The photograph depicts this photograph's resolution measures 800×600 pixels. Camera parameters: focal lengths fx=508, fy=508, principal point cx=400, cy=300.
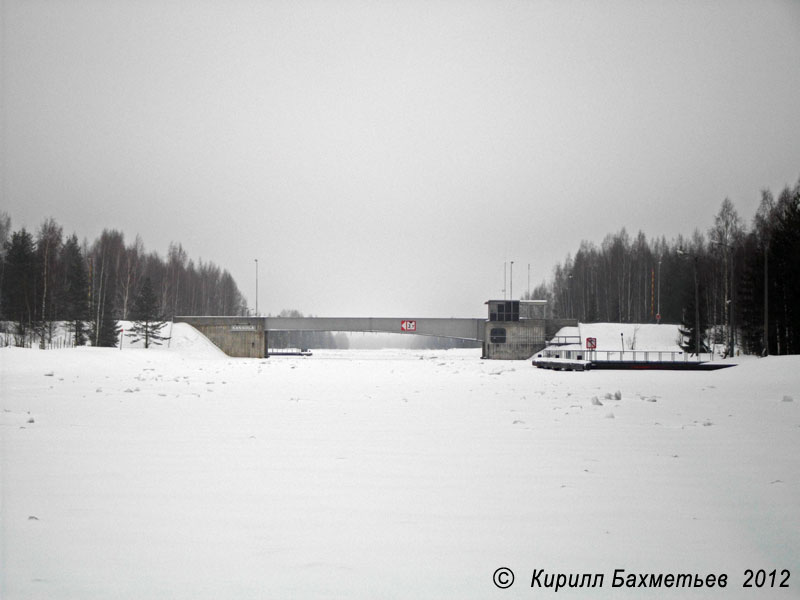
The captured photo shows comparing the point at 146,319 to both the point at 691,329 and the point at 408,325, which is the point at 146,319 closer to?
the point at 408,325

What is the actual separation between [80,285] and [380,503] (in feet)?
184

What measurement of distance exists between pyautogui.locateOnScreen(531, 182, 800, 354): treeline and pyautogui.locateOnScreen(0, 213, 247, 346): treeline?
51.8 meters

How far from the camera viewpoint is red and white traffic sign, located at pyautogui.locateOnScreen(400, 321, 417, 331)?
6450 cm

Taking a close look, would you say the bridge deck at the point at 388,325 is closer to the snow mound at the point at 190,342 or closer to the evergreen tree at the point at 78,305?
the snow mound at the point at 190,342

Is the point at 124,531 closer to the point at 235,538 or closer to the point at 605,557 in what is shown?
the point at 235,538

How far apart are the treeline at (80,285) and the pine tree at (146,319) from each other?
220 centimetres

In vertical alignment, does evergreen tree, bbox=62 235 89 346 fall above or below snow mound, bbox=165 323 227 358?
above

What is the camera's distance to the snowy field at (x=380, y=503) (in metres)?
3.53

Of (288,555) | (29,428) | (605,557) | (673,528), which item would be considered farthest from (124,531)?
(29,428)

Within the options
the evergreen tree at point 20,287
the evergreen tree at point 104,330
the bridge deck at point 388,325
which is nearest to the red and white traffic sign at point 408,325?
the bridge deck at point 388,325

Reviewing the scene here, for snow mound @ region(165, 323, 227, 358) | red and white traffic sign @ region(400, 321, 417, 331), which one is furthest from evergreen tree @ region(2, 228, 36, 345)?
red and white traffic sign @ region(400, 321, 417, 331)

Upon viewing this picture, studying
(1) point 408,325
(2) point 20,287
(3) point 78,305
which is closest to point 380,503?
(2) point 20,287

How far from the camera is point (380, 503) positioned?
489 cm

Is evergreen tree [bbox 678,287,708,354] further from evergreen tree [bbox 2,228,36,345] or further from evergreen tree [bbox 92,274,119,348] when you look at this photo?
evergreen tree [bbox 2,228,36,345]
